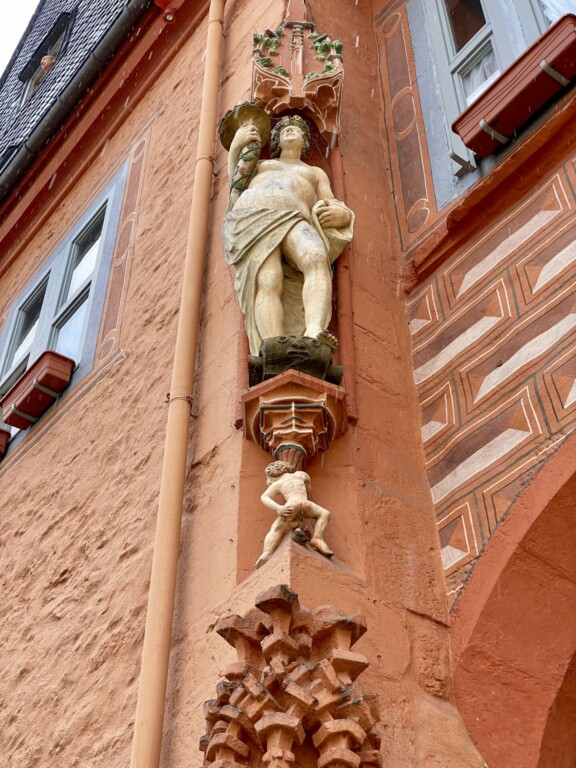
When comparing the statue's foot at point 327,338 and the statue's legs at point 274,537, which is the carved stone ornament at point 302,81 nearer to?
the statue's foot at point 327,338

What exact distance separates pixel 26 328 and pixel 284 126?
12.7ft

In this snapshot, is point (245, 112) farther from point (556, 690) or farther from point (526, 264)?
point (556, 690)

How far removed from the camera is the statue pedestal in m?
4.29

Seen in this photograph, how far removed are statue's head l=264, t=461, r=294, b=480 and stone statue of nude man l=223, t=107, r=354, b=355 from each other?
652 mm

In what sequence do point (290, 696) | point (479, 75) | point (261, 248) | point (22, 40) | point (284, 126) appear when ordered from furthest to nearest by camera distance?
point (22, 40), point (479, 75), point (284, 126), point (261, 248), point (290, 696)

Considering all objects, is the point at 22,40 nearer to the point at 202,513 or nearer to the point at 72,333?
the point at 72,333

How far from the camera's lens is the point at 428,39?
682 cm

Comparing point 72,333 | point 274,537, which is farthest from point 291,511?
point 72,333

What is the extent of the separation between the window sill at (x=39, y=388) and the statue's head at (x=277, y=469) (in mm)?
2978

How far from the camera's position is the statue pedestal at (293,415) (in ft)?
14.1

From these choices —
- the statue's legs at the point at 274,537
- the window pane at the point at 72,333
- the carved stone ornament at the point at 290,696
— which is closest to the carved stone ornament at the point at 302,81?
the window pane at the point at 72,333

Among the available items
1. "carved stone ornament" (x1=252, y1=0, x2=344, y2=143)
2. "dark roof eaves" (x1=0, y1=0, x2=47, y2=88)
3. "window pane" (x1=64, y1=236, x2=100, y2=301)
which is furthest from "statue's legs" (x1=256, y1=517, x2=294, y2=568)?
"dark roof eaves" (x1=0, y1=0, x2=47, y2=88)

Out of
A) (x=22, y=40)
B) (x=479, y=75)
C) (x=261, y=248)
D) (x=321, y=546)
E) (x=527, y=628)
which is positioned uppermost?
(x=22, y=40)

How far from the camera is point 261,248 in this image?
499 cm
